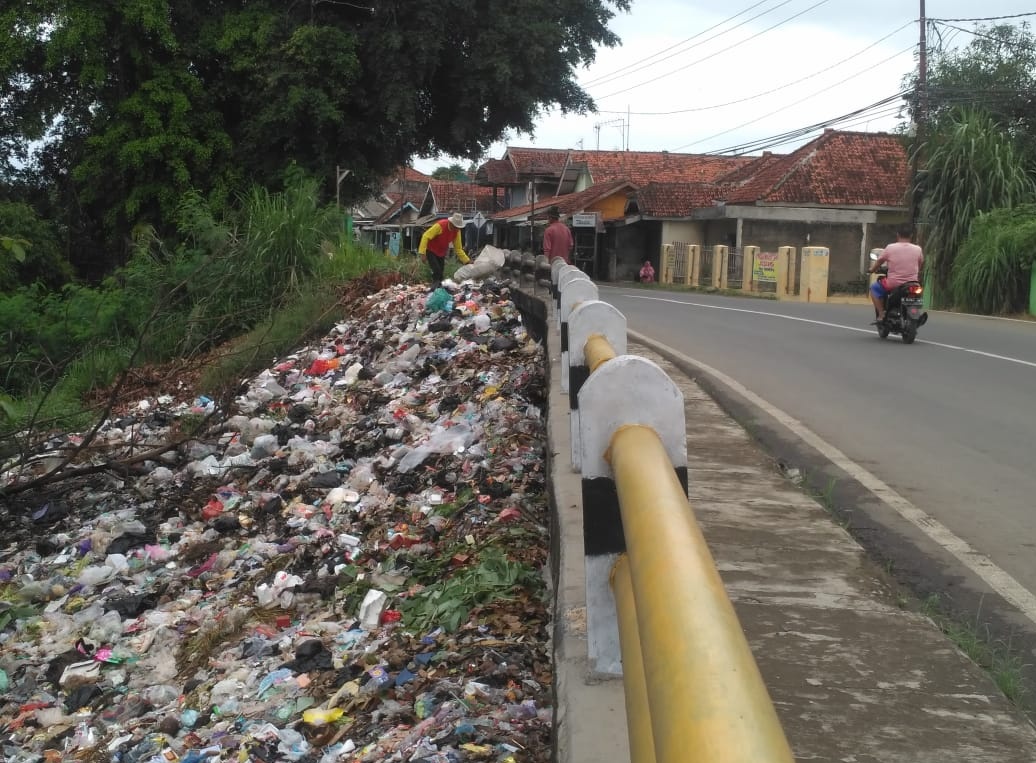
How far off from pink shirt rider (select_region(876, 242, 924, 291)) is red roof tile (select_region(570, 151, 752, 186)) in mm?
42869

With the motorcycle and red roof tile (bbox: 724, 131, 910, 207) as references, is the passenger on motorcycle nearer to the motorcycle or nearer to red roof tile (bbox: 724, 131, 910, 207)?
the motorcycle

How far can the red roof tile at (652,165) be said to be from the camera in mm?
57812

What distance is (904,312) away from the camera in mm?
13672

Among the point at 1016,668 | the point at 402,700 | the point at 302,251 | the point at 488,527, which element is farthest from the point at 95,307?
the point at 1016,668

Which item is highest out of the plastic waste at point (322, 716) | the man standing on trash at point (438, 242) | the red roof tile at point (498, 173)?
the red roof tile at point (498, 173)

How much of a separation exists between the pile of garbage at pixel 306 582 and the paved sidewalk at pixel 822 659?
62 cm

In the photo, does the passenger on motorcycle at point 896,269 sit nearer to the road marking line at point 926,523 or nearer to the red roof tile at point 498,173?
the road marking line at point 926,523

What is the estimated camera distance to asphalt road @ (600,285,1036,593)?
235 inches

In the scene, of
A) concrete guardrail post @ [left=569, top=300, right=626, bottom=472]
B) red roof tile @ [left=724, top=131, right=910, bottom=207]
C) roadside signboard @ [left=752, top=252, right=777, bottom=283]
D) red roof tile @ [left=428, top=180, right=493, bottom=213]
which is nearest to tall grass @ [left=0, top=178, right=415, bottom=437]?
concrete guardrail post @ [left=569, top=300, right=626, bottom=472]

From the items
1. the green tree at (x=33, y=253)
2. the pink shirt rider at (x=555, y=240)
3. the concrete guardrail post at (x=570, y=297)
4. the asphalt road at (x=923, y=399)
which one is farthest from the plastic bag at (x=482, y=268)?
the green tree at (x=33, y=253)

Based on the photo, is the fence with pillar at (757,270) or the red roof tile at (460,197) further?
the red roof tile at (460,197)

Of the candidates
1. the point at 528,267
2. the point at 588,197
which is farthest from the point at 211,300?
the point at 588,197

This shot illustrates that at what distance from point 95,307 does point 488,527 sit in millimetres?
15963

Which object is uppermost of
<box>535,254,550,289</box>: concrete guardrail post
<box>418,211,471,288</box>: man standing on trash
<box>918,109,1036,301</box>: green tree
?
<box>918,109,1036,301</box>: green tree
